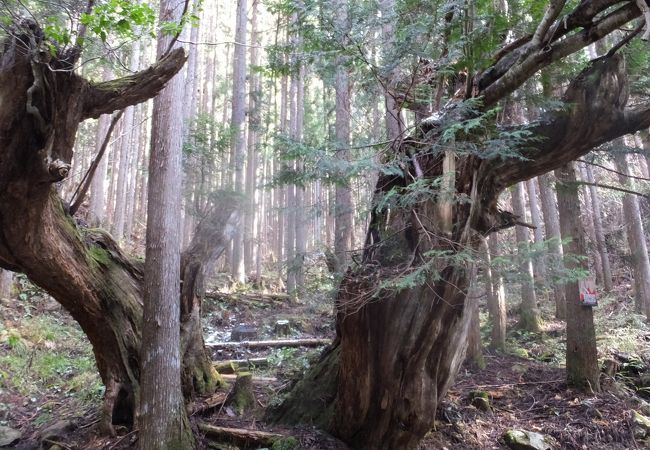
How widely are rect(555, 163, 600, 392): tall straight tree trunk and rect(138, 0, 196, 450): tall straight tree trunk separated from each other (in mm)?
6262

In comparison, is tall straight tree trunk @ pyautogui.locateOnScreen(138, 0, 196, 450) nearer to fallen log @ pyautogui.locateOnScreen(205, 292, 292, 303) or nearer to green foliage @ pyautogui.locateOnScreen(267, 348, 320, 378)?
green foliage @ pyautogui.locateOnScreen(267, 348, 320, 378)

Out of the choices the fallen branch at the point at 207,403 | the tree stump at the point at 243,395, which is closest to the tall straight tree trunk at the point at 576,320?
the tree stump at the point at 243,395

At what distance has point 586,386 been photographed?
7.59 metres

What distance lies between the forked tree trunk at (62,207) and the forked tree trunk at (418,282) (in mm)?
2638

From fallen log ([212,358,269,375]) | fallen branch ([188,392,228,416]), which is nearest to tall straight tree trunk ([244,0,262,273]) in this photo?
fallen log ([212,358,269,375])

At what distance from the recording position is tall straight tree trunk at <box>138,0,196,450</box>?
195 inches

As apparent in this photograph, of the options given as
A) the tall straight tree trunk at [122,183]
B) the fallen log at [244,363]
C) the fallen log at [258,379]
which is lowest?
the fallen log at [258,379]

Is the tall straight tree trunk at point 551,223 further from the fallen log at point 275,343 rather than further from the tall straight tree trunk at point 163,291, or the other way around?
the fallen log at point 275,343

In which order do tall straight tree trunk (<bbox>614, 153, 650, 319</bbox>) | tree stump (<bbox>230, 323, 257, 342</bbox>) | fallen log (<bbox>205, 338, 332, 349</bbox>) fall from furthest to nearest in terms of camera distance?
1. tall straight tree trunk (<bbox>614, 153, 650, 319</bbox>)
2. tree stump (<bbox>230, 323, 257, 342</bbox>)
3. fallen log (<bbox>205, 338, 332, 349</bbox>)

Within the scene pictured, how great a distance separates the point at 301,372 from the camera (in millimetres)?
6875

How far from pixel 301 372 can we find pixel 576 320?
4905 millimetres

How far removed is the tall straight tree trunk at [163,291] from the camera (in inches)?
195

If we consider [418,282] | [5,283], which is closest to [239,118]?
[5,283]

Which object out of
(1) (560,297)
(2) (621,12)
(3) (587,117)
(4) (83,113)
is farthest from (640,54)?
(1) (560,297)
